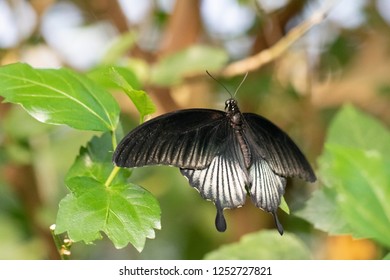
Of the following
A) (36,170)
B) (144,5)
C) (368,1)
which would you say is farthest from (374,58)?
(36,170)

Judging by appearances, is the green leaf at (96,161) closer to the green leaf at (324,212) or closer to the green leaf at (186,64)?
the green leaf at (324,212)

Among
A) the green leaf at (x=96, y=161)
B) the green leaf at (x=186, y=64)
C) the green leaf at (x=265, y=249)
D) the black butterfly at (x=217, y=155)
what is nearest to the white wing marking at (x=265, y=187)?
the black butterfly at (x=217, y=155)

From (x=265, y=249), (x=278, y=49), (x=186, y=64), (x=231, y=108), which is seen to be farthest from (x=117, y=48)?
(x=231, y=108)

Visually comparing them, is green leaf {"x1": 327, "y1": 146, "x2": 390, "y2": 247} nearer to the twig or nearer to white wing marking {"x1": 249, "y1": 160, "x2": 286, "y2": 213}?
white wing marking {"x1": 249, "y1": 160, "x2": 286, "y2": 213}

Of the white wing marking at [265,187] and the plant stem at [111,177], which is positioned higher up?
Answer: the plant stem at [111,177]

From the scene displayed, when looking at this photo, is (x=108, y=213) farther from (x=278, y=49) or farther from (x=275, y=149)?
(x=278, y=49)

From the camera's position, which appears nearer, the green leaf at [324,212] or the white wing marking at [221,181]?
the white wing marking at [221,181]

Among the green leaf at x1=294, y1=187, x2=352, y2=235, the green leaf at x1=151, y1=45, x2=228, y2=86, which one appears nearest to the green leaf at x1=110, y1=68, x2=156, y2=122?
the green leaf at x1=294, y1=187, x2=352, y2=235
